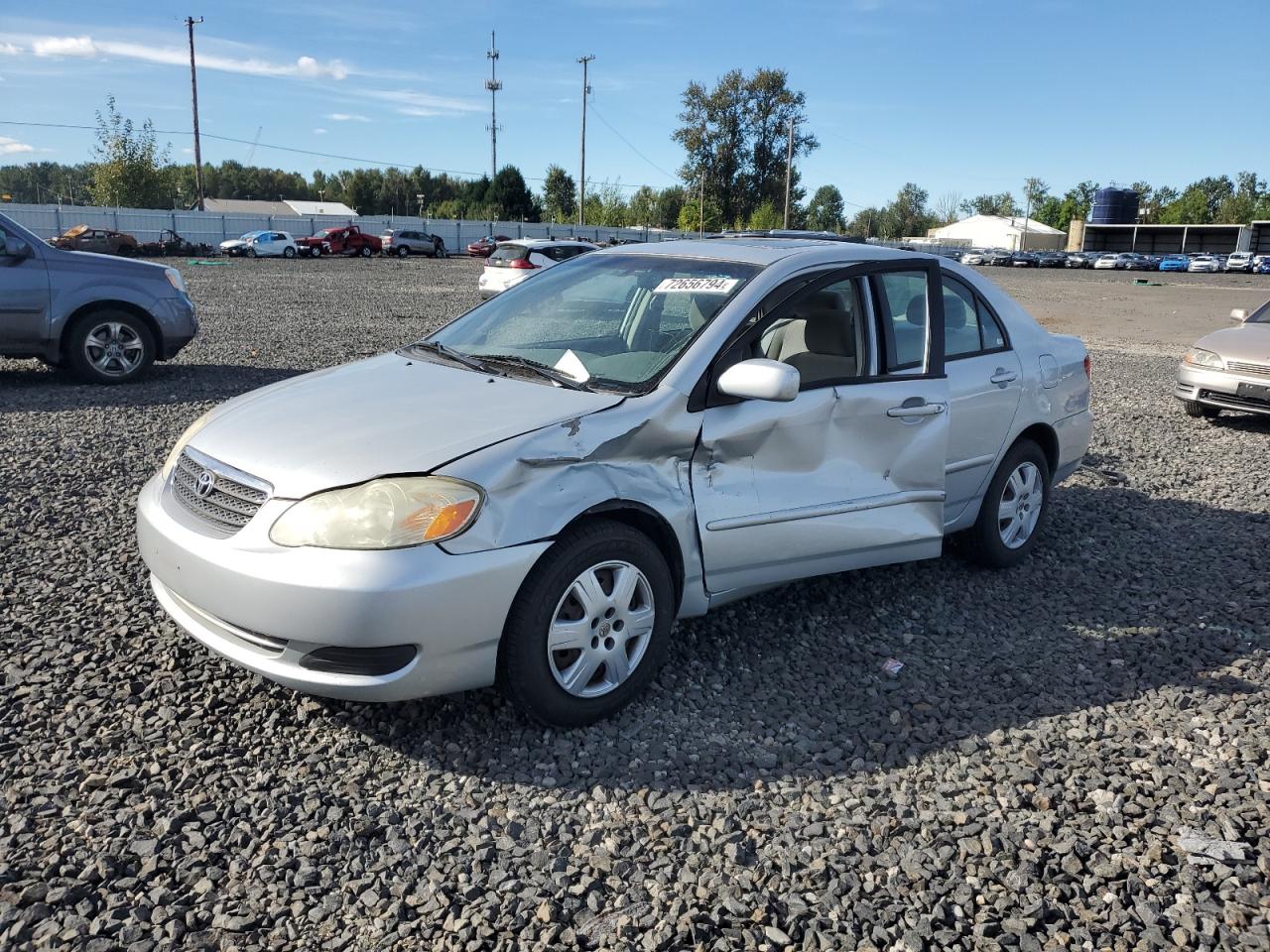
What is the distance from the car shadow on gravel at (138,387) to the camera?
29.5ft

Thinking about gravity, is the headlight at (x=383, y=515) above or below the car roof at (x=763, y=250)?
below

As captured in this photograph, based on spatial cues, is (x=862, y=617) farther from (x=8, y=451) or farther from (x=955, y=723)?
(x=8, y=451)

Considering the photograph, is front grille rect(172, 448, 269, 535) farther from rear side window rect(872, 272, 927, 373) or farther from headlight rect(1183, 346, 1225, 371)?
headlight rect(1183, 346, 1225, 371)

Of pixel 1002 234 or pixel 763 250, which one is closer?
pixel 763 250

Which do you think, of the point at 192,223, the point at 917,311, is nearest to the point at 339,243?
the point at 192,223

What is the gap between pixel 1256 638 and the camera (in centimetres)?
452

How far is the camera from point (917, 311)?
4672mm

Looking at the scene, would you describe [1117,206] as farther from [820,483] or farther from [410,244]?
[820,483]

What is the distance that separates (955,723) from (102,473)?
18.2 feet

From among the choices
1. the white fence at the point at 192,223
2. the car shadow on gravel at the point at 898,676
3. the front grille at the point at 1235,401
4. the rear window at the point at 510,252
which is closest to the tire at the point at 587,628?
the car shadow on gravel at the point at 898,676

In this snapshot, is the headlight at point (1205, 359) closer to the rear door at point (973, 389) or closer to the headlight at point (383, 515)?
the rear door at point (973, 389)

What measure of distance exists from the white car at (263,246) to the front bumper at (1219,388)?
1710 inches

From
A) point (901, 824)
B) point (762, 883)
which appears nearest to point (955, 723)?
point (901, 824)

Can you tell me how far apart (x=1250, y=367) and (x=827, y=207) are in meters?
143
